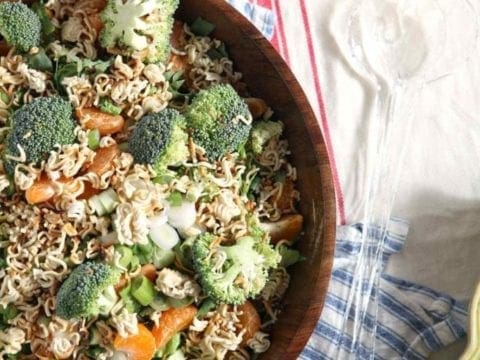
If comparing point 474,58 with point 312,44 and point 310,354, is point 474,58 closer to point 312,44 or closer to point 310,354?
point 312,44

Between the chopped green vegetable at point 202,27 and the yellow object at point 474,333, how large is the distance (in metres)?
0.80

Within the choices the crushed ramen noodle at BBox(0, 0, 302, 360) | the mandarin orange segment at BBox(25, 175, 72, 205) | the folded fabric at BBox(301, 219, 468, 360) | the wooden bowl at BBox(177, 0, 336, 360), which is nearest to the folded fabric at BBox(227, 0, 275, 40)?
the wooden bowl at BBox(177, 0, 336, 360)

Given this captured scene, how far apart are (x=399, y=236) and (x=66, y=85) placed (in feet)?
2.93

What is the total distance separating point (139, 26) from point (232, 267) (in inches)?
19.5

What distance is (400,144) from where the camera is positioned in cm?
205

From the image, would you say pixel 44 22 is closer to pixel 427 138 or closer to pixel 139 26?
pixel 139 26

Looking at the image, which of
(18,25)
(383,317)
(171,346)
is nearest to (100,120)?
(18,25)

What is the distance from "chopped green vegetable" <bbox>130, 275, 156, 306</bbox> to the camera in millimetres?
1489

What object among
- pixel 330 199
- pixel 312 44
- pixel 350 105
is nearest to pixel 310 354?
pixel 330 199

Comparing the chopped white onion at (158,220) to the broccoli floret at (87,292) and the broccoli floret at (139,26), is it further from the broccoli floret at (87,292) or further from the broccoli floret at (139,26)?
the broccoli floret at (139,26)

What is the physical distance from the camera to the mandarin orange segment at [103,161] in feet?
5.04

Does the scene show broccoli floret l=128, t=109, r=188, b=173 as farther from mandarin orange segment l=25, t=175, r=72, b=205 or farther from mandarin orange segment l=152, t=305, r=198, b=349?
mandarin orange segment l=152, t=305, r=198, b=349

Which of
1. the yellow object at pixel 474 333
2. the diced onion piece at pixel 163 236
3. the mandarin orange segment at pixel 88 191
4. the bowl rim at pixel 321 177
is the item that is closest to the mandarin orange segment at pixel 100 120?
the mandarin orange segment at pixel 88 191

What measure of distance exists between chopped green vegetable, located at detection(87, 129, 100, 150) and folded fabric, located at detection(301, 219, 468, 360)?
2.25ft
